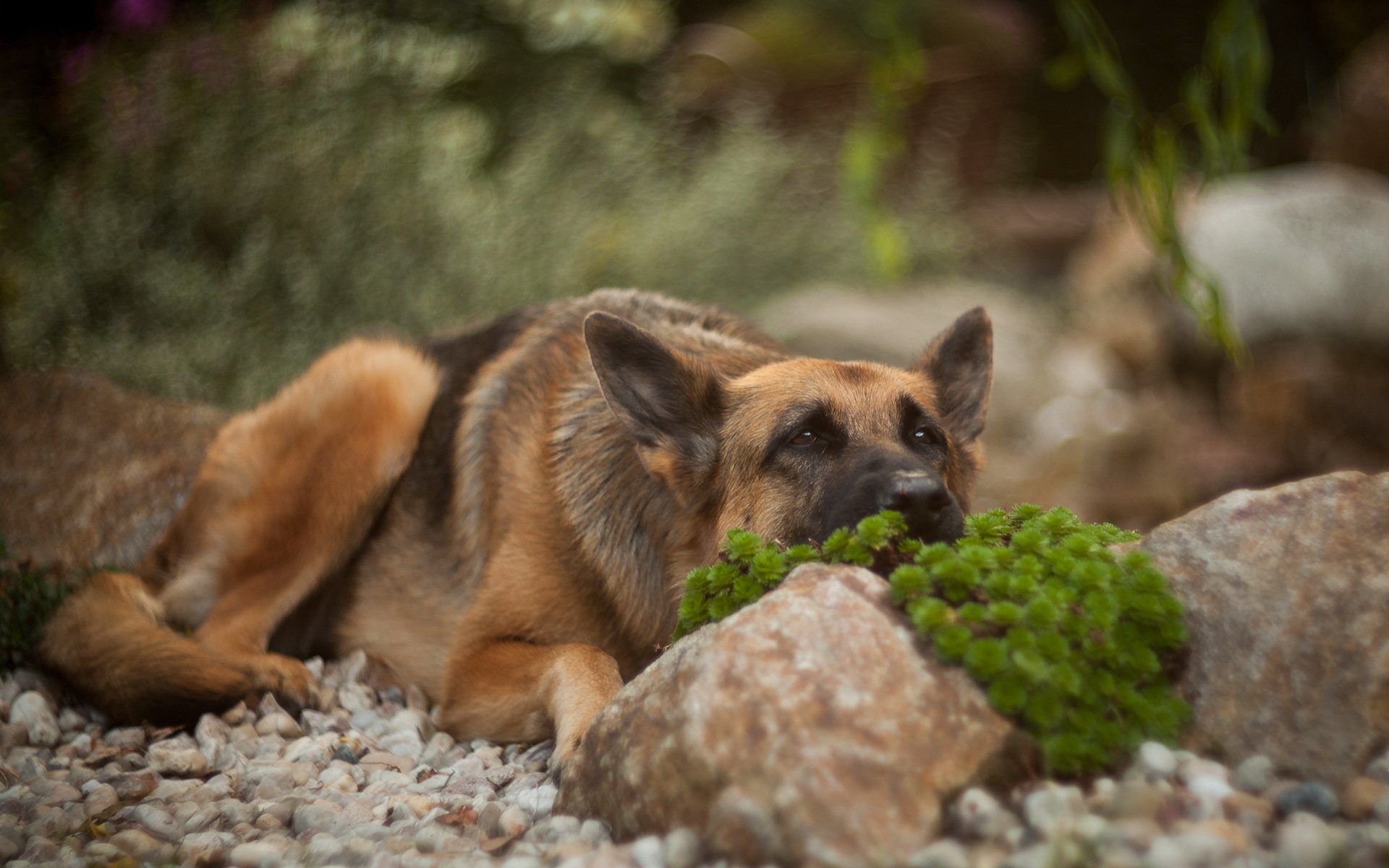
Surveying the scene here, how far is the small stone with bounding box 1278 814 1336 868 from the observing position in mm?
1681

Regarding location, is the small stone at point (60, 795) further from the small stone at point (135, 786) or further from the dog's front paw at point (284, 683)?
the dog's front paw at point (284, 683)

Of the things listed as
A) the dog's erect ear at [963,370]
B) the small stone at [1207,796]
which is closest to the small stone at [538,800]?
the small stone at [1207,796]

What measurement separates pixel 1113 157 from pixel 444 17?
6.22 meters

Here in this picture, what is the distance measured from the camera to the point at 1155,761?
203 cm

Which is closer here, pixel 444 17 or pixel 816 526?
pixel 816 526

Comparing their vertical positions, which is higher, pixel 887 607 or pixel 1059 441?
pixel 887 607

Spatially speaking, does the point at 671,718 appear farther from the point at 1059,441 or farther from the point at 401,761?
the point at 1059,441

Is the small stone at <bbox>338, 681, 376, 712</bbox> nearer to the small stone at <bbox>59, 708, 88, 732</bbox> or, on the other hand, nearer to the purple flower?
the small stone at <bbox>59, 708, 88, 732</bbox>

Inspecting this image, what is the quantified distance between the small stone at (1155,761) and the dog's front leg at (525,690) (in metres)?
1.44

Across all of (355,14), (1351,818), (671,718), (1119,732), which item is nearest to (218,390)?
(355,14)

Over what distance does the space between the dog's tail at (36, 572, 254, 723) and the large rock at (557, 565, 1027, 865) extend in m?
1.53

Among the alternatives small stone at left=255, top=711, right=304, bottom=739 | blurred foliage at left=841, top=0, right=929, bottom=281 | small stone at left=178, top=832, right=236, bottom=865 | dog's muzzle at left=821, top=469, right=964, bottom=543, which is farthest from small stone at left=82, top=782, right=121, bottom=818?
blurred foliage at left=841, top=0, right=929, bottom=281

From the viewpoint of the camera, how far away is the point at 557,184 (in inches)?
315

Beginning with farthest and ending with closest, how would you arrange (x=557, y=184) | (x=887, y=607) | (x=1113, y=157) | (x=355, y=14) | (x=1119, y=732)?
(x=557, y=184), (x=355, y=14), (x=1113, y=157), (x=887, y=607), (x=1119, y=732)
